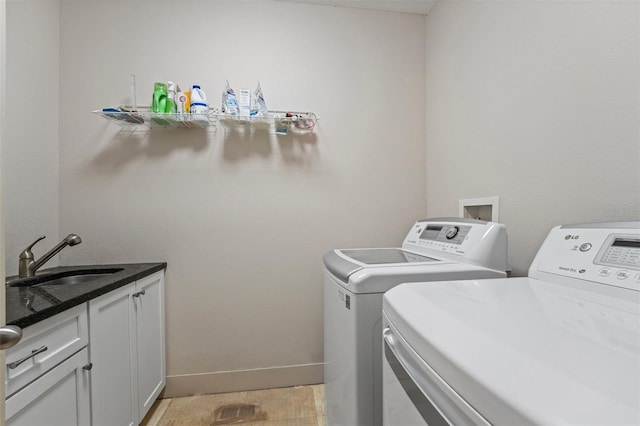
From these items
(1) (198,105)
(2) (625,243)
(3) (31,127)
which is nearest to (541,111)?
(2) (625,243)

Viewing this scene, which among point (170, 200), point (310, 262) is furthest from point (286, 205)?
point (170, 200)

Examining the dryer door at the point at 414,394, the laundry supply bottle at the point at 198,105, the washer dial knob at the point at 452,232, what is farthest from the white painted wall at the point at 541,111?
the laundry supply bottle at the point at 198,105

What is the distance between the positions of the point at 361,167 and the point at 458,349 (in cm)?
176

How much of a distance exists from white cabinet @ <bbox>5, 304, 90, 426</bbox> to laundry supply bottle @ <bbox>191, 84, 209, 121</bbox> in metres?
1.20

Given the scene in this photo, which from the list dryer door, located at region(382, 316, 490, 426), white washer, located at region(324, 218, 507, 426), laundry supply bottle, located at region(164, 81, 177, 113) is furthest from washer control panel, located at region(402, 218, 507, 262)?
laundry supply bottle, located at region(164, 81, 177, 113)

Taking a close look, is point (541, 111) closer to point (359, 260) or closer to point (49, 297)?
point (359, 260)

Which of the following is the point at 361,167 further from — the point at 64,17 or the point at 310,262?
the point at 64,17

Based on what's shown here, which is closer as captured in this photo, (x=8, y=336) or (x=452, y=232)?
(x=8, y=336)

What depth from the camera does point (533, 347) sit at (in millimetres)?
431

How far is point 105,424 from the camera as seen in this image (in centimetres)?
121

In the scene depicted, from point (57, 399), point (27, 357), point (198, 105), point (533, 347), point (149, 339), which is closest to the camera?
point (533, 347)

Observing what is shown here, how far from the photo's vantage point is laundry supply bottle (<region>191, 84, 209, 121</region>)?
5.77 feet

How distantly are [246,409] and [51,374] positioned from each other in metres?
1.17

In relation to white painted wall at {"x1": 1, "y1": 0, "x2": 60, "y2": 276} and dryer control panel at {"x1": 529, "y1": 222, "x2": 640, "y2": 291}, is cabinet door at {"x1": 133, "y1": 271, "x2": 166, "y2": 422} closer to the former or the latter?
white painted wall at {"x1": 1, "y1": 0, "x2": 60, "y2": 276}
